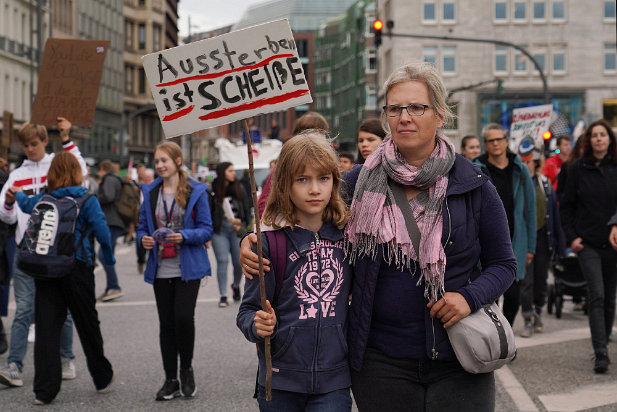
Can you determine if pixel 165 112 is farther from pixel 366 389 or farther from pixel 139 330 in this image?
pixel 139 330

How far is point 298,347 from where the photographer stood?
3998 millimetres

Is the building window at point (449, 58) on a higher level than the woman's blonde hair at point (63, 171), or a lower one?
higher

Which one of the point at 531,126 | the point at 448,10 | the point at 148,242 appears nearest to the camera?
the point at 148,242

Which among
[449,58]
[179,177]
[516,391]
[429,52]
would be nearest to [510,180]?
[516,391]

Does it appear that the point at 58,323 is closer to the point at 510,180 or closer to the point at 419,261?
the point at 510,180

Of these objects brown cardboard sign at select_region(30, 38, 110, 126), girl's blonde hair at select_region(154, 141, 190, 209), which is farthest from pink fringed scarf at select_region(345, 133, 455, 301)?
brown cardboard sign at select_region(30, 38, 110, 126)

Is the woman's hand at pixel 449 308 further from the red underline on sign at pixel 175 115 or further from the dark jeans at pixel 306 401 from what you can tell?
the red underline on sign at pixel 175 115

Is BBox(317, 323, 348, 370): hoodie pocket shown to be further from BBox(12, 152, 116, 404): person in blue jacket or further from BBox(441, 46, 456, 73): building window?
BBox(441, 46, 456, 73): building window

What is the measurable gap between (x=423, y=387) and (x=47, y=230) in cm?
432

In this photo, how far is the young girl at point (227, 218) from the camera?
1409 cm

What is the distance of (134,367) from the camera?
9000 millimetres

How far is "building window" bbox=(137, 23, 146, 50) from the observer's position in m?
96.8

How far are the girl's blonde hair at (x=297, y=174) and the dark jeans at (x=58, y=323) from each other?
3.78m

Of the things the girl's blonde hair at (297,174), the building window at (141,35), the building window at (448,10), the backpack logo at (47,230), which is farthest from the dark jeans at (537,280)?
the building window at (141,35)
